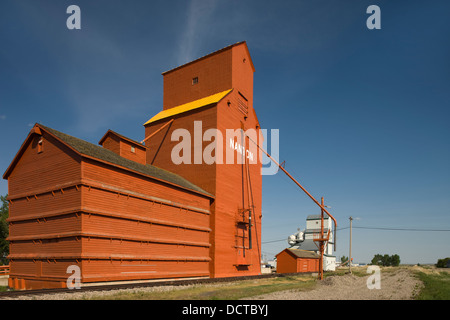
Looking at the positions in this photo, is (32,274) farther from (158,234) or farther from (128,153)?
(128,153)

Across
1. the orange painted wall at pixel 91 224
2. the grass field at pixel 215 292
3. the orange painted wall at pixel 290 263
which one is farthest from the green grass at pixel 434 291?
the orange painted wall at pixel 290 263

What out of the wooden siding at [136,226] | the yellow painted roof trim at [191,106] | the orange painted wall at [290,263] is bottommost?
the orange painted wall at [290,263]

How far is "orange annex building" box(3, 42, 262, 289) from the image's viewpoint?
2055 centimetres

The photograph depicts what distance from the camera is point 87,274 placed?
19469 millimetres

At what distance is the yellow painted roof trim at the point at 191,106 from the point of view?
110ft

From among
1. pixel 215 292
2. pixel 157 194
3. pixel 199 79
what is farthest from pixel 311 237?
pixel 215 292

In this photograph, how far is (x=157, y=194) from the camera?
983 inches

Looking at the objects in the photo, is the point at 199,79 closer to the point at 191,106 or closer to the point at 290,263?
the point at 191,106

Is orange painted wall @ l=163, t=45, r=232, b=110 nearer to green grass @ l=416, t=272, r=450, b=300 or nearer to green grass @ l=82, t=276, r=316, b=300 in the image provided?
green grass @ l=82, t=276, r=316, b=300

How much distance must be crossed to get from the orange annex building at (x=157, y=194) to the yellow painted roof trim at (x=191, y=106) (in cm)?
23

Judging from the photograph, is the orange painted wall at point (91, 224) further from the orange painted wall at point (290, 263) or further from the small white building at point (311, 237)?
the small white building at point (311, 237)

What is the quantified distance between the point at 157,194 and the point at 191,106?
12811 millimetres
